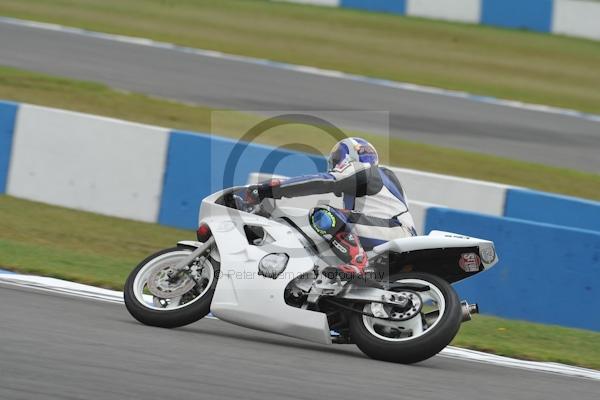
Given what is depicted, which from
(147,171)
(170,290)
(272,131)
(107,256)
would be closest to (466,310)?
(170,290)

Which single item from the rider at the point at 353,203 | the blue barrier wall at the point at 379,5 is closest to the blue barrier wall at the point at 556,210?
the rider at the point at 353,203

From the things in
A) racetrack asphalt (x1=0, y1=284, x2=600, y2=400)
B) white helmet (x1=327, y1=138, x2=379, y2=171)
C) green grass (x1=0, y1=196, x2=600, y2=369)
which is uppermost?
white helmet (x1=327, y1=138, x2=379, y2=171)

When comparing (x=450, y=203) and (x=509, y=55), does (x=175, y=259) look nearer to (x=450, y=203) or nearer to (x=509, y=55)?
(x=450, y=203)

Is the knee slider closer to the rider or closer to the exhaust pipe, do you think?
the rider

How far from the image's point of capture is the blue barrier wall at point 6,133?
1199 centimetres

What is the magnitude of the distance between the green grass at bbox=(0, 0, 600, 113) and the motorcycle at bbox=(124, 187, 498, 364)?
14.2 meters

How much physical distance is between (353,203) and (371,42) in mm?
17021

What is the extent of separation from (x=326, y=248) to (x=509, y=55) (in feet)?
57.1

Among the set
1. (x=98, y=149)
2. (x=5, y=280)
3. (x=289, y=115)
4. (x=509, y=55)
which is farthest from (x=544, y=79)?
(x=5, y=280)

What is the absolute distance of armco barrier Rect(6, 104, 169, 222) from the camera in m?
11.7

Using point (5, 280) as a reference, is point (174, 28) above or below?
above

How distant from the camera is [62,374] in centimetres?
540

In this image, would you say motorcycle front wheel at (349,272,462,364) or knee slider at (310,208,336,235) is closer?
motorcycle front wheel at (349,272,462,364)

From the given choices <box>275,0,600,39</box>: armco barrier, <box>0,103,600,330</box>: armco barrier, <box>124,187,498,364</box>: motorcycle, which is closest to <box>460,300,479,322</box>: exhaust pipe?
<box>124,187,498,364</box>: motorcycle
